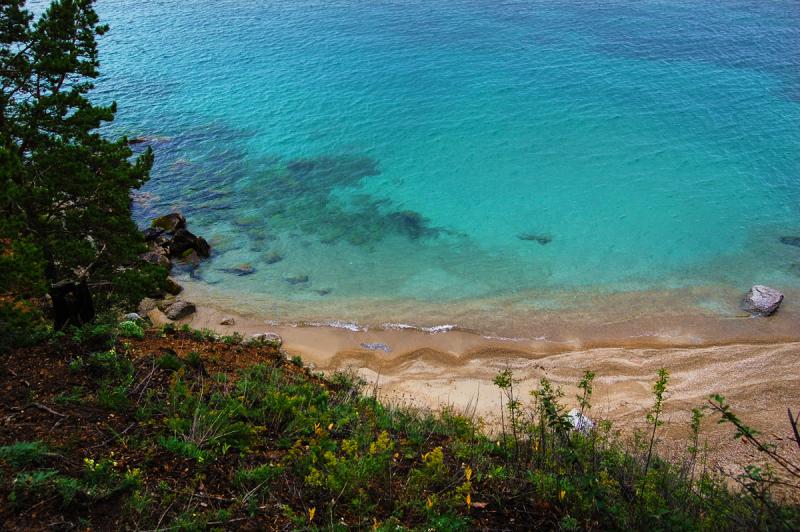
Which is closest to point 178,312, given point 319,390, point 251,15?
point 319,390

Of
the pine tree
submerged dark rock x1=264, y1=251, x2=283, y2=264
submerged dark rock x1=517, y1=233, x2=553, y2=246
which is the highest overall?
the pine tree

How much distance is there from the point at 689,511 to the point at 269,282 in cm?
1823

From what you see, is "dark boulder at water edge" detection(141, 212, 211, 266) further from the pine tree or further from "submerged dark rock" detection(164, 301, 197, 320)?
the pine tree

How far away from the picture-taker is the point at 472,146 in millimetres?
34719

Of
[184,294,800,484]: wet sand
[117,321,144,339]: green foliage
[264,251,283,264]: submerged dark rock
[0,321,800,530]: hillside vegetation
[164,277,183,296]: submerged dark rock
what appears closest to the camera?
[0,321,800,530]: hillside vegetation

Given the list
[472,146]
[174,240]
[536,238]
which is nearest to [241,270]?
[174,240]

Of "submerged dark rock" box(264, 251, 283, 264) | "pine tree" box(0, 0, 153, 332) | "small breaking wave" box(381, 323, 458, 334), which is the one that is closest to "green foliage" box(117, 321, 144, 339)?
"pine tree" box(0, 0, 153, 332)

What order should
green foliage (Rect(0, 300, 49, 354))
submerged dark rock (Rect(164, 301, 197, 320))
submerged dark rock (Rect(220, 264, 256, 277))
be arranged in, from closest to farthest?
green foliage (Rect(0, 300, 49, 354)) < submerged dark rock (Rect(164, 301, 197, 320)) < submerged dark rock (Rect(220, 264, 256, 277))

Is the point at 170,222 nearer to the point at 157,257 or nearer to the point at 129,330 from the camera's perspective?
the point at 157,257

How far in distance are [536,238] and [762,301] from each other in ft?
32.0

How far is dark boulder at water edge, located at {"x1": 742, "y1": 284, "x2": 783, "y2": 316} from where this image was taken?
66.5 ft

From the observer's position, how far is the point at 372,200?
96.4 ft

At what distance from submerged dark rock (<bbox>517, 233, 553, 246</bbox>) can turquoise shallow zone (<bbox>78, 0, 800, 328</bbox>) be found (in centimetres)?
12

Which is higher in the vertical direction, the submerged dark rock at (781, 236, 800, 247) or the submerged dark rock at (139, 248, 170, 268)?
the submerged dark rock at (139, 248, 170, 268)
